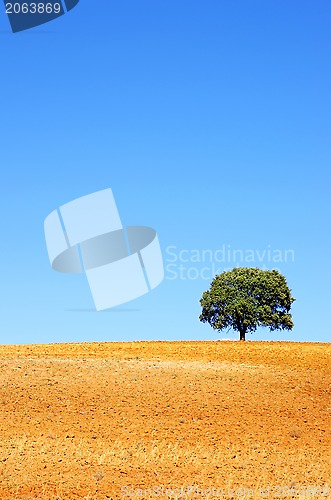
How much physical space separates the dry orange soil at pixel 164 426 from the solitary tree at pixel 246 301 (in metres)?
18.2

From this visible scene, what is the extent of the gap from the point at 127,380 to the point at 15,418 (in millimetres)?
5234

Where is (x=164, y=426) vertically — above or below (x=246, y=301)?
above

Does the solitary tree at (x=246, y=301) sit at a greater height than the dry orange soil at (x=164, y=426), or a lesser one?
lesser

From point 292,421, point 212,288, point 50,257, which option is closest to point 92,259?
point 50,257

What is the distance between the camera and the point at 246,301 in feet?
171

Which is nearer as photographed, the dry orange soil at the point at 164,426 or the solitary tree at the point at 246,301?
the dry orange soil at the point at 164,426

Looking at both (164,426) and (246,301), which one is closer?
(164,426)

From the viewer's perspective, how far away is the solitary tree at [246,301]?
2041 inches

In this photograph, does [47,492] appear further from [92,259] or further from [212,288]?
[212,288]

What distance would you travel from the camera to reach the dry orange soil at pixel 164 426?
18125mm

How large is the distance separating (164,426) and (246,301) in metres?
30.2

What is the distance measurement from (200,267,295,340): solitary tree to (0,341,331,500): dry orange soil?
18.2 m

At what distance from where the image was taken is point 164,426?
2258cm

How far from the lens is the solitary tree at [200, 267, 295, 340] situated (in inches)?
2041
